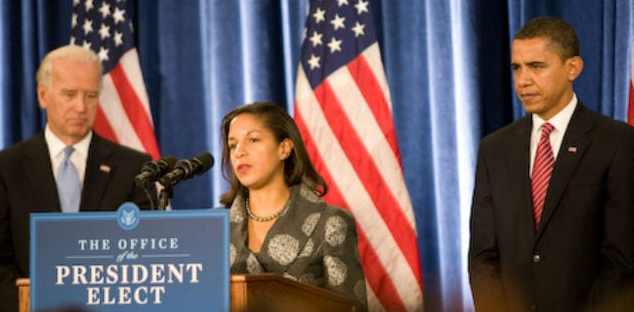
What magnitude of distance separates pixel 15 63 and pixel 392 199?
2304mm

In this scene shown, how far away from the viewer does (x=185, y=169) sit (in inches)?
114

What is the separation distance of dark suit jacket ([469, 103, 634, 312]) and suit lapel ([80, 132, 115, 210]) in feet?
4.91

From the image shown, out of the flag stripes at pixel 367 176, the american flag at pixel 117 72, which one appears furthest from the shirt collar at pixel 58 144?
the flag stripes at pixel 367 176

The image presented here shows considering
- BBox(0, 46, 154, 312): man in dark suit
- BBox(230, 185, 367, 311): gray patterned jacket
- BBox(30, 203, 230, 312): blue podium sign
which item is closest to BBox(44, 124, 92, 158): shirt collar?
BBox(0, 46, 154, 312): man in dark suit

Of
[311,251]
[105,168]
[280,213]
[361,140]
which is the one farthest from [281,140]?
[361,140]

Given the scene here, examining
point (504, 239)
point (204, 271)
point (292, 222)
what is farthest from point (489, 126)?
point (204, 271)

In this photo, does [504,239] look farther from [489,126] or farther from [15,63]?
[15,63]

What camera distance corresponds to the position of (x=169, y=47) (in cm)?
539

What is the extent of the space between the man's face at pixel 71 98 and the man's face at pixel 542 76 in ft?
5.75

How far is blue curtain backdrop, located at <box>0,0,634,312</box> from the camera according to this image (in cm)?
478

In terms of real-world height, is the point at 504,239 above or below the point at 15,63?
below

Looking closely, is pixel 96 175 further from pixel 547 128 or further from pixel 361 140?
pixel 547 128

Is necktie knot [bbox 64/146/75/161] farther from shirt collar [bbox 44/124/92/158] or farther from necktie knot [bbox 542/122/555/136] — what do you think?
necktie knot [bbox 542/122/555/136]

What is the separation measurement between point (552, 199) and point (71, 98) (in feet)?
6.55
